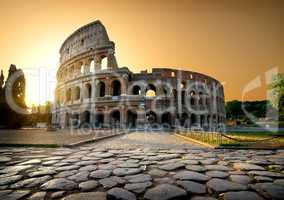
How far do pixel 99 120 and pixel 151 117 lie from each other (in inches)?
291

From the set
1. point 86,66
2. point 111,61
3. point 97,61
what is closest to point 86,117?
point 86,66

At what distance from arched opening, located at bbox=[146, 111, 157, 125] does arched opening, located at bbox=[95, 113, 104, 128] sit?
6.11 meters

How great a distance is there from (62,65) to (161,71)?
1900cm

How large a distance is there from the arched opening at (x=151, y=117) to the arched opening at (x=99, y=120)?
6.11 m

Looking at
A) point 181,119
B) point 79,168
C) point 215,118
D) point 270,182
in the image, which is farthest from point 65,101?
point 270,182

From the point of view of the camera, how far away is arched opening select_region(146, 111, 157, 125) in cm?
2807

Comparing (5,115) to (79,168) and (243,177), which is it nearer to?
(79,168)

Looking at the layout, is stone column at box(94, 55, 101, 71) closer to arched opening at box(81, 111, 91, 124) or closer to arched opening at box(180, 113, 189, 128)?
arched opening at box(81, 111, 91, 124)

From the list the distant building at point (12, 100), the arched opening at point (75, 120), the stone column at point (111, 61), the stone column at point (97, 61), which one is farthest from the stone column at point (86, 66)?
the distant building at point (12, 100)

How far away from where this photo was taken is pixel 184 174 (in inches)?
144

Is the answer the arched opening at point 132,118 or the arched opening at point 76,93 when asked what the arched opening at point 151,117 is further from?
Answer: the arched opening at point 76,93

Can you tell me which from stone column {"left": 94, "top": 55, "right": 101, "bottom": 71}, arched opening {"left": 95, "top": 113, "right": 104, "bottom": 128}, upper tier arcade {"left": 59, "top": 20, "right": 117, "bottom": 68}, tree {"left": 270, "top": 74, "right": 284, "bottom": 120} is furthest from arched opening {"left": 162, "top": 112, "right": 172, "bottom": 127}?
tree {"left": 270, "top": 74, "right": 284, "bottom": 120}

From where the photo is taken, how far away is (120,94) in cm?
3030

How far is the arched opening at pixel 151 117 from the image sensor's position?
2807 cm
